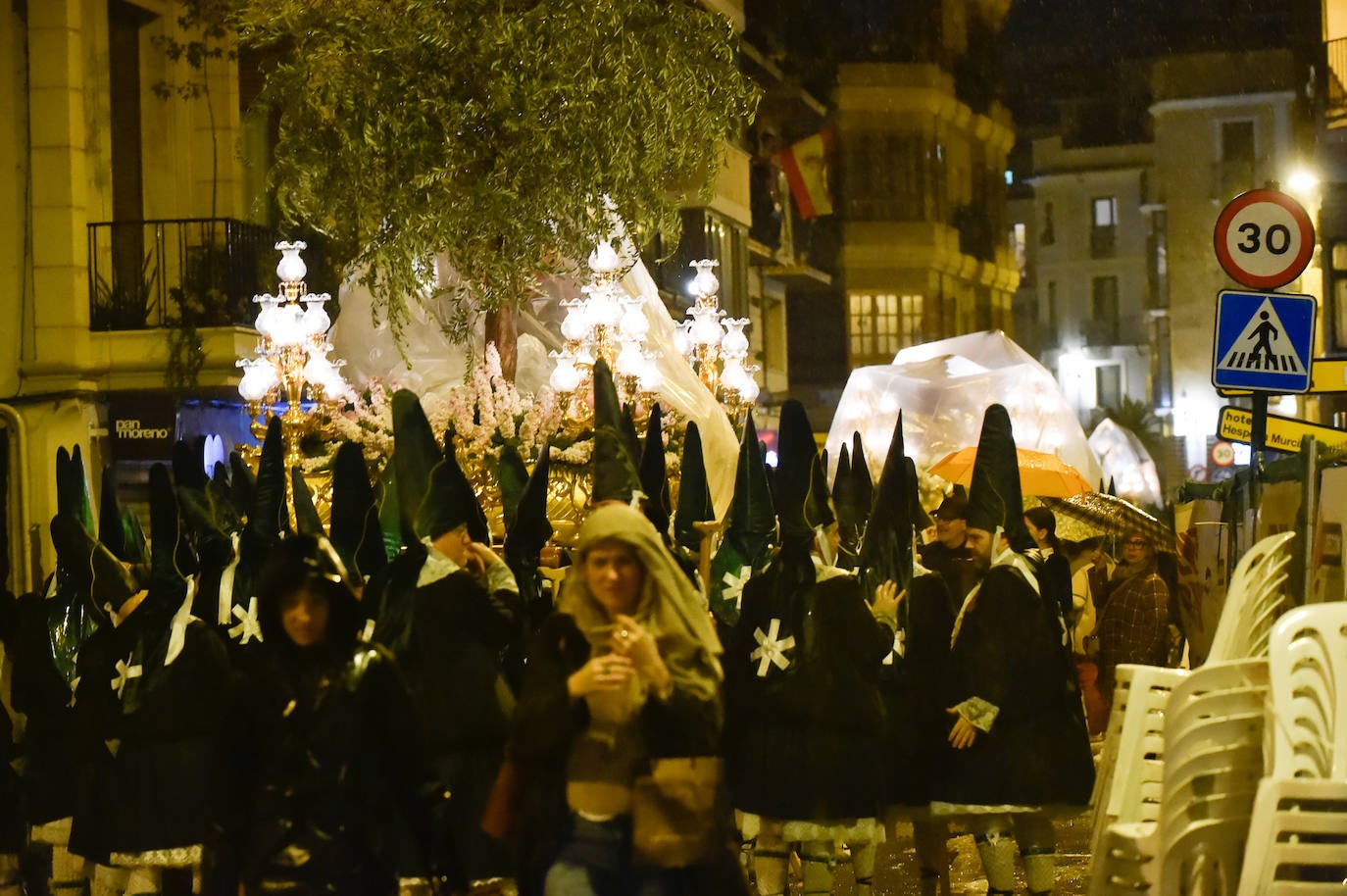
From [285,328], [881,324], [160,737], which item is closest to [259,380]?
[285,328]

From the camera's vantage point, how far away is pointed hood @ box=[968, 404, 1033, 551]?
842 centimetres

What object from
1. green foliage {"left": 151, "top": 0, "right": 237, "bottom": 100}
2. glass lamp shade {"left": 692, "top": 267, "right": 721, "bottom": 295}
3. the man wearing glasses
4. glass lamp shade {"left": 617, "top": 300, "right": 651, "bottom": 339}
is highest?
green foliage {"left": 151, "top": 0, "right": 237, "bottom": 100}

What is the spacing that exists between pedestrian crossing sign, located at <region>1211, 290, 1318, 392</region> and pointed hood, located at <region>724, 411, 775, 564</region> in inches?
122

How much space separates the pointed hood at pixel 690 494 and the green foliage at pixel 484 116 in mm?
4954

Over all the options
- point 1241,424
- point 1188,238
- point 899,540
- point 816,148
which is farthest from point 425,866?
point 1188,238

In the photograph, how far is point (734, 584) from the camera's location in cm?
892

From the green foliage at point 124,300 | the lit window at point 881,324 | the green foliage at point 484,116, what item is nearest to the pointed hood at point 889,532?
the green foliage at point 484,116

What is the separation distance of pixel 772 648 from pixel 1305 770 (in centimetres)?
301

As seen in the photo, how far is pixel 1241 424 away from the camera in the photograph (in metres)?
13.8

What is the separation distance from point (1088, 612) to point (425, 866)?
8.06m

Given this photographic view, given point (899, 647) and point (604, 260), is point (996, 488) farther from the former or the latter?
point (604, 260)

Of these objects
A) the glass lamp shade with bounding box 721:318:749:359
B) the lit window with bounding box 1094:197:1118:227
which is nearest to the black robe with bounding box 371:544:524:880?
Answer: the glass lamp shade with bounding box 721:318:749:359

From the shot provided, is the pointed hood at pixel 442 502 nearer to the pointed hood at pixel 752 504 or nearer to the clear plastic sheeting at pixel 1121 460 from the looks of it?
the pointed hood at pixel 752 504

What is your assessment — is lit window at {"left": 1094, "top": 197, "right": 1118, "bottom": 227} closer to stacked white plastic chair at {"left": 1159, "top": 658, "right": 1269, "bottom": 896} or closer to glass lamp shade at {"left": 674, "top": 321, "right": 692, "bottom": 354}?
glass lamp shade at {"left": 674, "top": 321, "right": 692, "bottom": 354}
